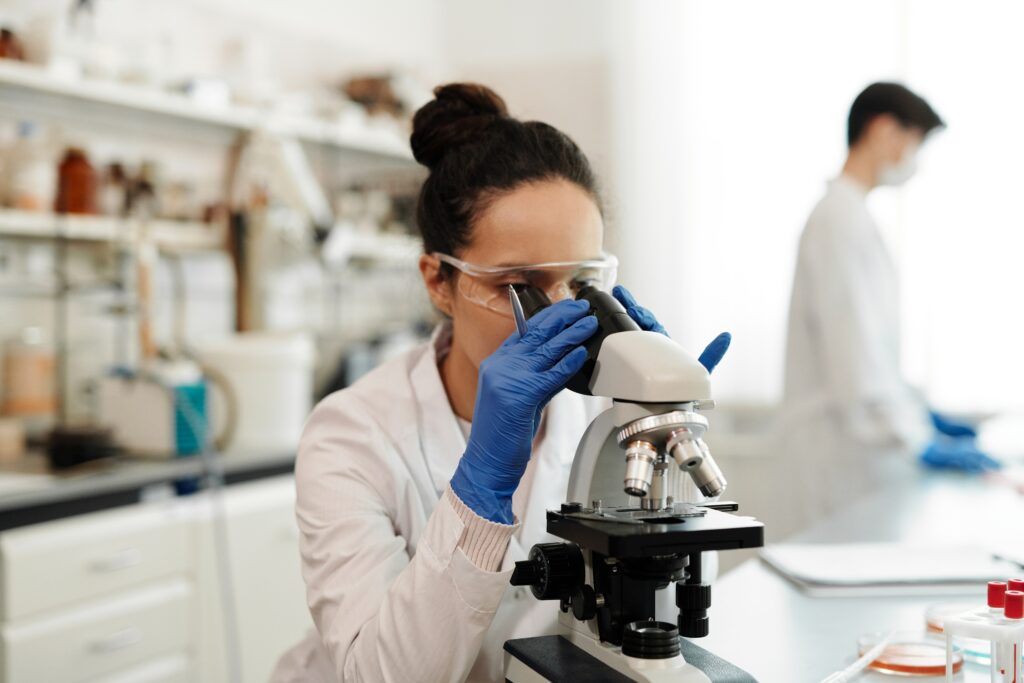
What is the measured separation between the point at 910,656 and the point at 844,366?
4.59 feet

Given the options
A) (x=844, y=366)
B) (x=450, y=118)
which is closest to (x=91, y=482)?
(x=450, y=118)

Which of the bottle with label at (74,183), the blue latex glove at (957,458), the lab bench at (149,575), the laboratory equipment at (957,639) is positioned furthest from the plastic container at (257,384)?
the laboratory equipment at (957,639)

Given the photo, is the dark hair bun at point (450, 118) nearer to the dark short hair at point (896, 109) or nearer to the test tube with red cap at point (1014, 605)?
Result: the test tube with red cap at point (1014, 605)

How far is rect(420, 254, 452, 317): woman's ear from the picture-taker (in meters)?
1.36

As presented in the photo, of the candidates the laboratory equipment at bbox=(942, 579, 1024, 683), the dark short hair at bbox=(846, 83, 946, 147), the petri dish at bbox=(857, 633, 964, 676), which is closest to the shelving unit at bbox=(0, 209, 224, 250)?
the dark short hair at bbox=(846, 83, 946, 147)

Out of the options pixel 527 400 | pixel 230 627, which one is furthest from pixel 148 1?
pixel 527 400

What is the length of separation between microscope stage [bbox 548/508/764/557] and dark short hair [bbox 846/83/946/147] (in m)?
1.85

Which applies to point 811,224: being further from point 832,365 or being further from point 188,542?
point 188,542

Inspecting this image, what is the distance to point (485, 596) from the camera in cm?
101

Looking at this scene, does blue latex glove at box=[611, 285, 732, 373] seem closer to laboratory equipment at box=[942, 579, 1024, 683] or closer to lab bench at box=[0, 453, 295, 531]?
laboratory equipment at box=[942, 579, 1024, 683]

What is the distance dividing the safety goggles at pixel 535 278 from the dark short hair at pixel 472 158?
71 mm

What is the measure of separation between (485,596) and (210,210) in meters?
2.49

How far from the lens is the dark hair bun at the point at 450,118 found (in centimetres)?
139

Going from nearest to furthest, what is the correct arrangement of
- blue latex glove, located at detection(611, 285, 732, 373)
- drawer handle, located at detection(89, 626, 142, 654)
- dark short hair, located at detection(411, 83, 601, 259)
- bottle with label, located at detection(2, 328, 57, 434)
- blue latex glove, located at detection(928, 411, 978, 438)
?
blue latex glove, located at detection(611, 285, 732, 373) < dark short hair, located at detection(411, 83, 601, 259) < drawer handle, located at detection(89, 626, 142, 654) < bottle with label, located at detection(2, 328, 57, 434) < blue latex glove, located at detection(928, 411, 978, 438)
